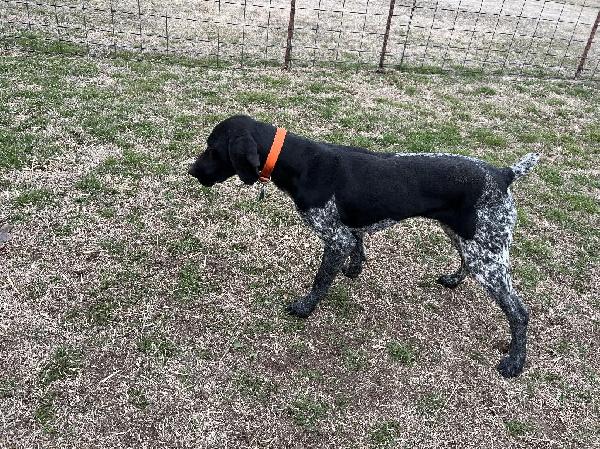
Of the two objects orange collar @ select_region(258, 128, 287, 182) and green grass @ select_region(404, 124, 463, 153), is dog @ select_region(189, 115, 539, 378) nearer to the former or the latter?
orange collar @ select_region(258, 128, 287, 182)

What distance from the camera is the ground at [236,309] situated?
152 inches

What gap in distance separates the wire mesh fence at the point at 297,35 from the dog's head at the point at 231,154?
5.97m

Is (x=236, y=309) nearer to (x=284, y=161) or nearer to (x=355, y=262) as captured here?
(x=355, y=262)

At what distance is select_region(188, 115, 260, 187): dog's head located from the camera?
382 cm

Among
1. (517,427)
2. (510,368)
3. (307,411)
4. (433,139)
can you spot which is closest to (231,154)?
(307,411)

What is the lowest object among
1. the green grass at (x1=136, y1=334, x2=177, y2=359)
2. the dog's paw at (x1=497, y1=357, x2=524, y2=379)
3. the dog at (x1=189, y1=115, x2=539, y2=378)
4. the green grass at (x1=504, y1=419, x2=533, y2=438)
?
the green grass at (x1=504, y1=419, x2=533, y2=438)

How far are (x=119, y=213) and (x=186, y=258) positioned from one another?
1.03 metres

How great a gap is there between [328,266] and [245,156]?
1.23m

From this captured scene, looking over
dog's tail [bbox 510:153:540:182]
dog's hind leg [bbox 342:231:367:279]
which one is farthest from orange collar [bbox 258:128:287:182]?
dog's tail [bbox 510:153:540:182]

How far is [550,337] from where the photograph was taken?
4738mm

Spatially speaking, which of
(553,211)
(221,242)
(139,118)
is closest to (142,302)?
(221,242)

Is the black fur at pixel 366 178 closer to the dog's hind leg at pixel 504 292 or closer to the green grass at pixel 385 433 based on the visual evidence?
the dog's hind leg at pixel 504 292

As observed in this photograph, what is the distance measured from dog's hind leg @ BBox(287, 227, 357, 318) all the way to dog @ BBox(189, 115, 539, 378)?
0.02 m

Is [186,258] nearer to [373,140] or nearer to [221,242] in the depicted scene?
[221,242]
